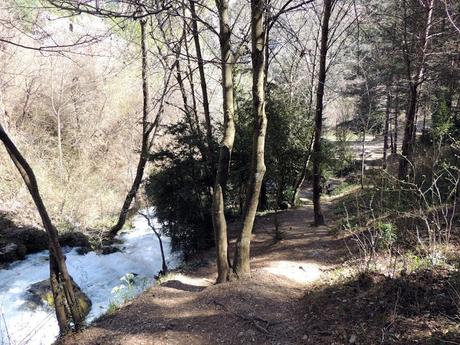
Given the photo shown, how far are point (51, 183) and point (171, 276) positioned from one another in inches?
412

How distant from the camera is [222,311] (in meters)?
5.12

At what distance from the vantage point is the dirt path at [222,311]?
460 centimetres

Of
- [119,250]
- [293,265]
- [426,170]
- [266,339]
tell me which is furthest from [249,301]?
[119,250]

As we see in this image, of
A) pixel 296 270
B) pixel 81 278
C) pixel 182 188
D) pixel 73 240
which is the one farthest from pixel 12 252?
pixel 296 270

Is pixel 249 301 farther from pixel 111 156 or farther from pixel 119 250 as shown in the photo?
pixel 111 156

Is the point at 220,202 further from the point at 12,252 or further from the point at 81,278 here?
the point at 12,252

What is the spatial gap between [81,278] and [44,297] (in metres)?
1.80

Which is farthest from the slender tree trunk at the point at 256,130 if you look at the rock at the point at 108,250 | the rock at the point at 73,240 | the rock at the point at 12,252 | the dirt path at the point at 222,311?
the rock at the point at 73,240

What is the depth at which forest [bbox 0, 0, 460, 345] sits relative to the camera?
455 centimetres

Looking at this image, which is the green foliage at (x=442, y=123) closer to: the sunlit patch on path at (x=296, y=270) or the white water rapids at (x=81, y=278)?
the sunlit patch on path at (x=296, y=270)

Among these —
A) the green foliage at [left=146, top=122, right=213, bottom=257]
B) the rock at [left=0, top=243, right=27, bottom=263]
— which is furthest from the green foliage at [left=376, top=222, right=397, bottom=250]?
the rock at [left=0, top=243, right=27, bottom=263]

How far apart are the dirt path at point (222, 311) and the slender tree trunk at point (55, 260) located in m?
0.31

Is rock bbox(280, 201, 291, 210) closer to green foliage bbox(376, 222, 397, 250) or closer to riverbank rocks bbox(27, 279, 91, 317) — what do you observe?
riverbank rocks bbox(27, 279, 91, 317)

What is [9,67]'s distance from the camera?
1672 centimetres
